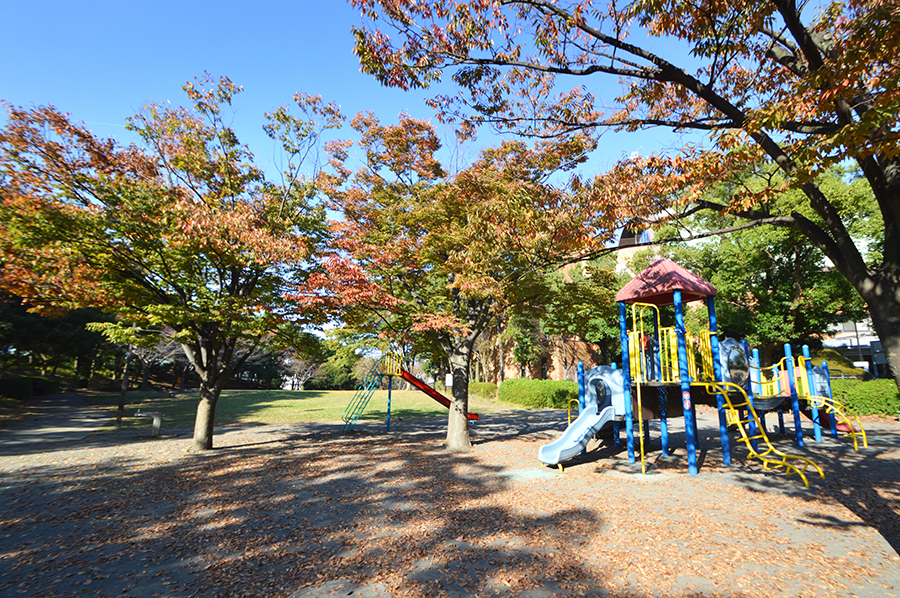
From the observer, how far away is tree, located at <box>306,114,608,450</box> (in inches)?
358

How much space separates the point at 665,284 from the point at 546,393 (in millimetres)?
18157

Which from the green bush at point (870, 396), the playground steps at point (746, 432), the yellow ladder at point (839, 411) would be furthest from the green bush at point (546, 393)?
the playground steps at point (746, 432)

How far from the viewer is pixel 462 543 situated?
542 centimetres

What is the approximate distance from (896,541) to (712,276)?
21.9 meters

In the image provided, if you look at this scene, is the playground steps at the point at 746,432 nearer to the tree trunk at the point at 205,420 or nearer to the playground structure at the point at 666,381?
the playground structure at the point at 666,381

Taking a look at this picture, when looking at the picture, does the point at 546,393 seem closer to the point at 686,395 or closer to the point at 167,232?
the point at 686,395

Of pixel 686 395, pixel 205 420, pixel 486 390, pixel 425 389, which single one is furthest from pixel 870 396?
pixel 205 420

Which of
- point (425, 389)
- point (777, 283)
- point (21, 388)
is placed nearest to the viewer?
point (425, 389)

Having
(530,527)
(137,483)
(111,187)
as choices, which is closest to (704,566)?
(530,527)

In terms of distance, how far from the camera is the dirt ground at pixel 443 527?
441 cm

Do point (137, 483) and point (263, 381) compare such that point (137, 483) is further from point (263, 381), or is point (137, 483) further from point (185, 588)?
point (263, 381)

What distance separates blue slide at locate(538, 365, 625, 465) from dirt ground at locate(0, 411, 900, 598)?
0.45 meters

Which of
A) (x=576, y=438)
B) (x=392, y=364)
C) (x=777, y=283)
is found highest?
(x=777, y=283)

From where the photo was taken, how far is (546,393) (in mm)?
27328
